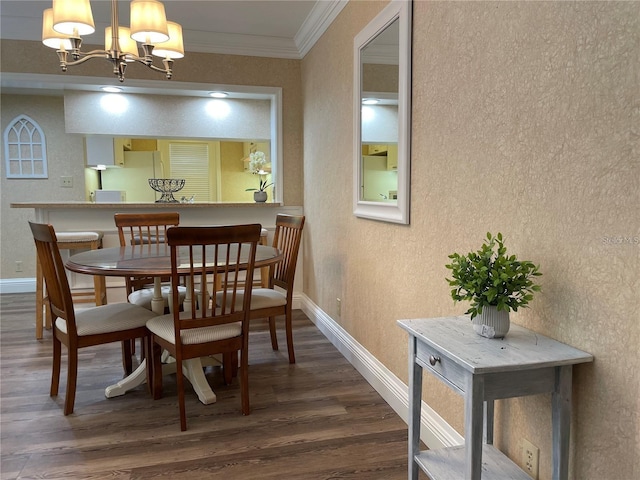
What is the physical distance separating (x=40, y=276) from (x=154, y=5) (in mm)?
2273

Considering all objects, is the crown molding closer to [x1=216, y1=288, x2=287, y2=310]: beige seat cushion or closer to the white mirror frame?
the white mirror frame

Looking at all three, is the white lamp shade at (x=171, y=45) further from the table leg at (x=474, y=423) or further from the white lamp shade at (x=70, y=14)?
the table leg at (x=474, y=423)

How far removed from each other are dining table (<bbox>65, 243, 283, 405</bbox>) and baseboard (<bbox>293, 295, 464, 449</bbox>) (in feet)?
2.67

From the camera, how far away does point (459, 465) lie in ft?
4.72

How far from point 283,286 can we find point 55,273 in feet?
4.54

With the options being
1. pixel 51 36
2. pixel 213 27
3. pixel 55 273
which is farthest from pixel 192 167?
pixel 55 273

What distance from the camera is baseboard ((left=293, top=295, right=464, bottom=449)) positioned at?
1856mm

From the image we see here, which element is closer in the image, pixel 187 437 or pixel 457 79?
pixel 457 79

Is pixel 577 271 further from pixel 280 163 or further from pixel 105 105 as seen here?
pixel 105 105

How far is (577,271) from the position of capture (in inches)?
46.3

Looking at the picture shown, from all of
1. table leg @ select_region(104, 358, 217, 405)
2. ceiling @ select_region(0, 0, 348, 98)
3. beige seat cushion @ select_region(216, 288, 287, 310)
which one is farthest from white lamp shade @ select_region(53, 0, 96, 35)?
table leg @ select_region(104, 358, 217, 405)

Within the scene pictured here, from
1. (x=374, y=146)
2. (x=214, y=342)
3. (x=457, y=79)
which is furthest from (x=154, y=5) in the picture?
(x=214, y=342)

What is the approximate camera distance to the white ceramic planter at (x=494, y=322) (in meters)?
1.27

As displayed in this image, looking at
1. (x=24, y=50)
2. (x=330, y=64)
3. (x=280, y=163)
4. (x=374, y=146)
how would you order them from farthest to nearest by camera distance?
(x=280, y=163) < (x=24, y=50) < (x=330, y=64) < (x=374, y=146)
